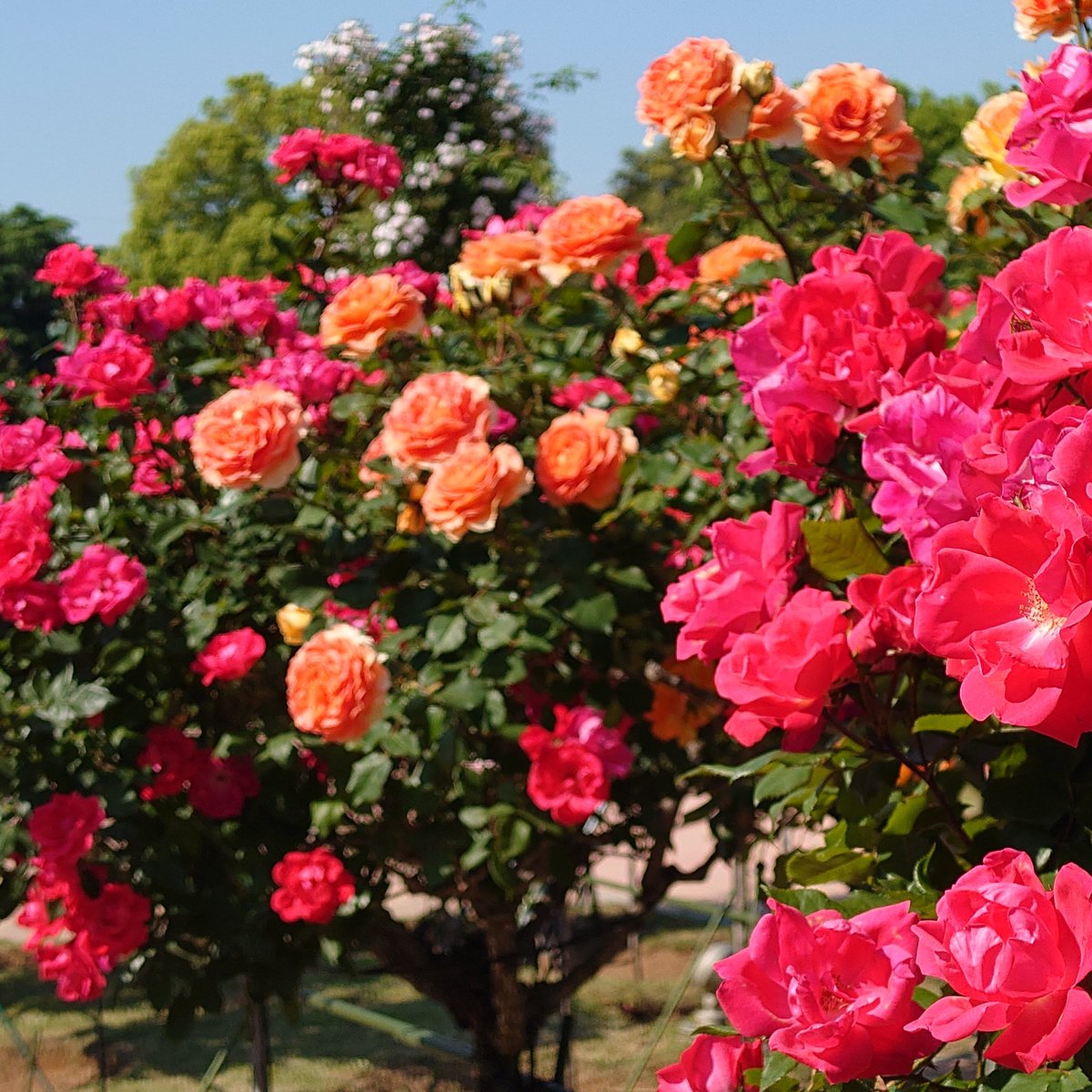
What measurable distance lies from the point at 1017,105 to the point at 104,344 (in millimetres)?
1545

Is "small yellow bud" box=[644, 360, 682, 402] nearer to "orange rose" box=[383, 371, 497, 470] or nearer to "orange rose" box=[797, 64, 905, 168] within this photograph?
"orange rose" box=[383, 371, 497, 470]

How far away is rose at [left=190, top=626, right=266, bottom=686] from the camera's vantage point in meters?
2.26

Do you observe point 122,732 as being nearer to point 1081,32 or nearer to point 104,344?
point 104,344

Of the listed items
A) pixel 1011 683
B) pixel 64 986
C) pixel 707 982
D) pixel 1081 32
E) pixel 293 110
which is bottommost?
pixel 707 982

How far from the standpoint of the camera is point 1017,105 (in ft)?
5.07

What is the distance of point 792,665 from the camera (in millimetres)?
910

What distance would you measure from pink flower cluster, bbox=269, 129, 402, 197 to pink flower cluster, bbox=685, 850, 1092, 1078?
2278 millimetres

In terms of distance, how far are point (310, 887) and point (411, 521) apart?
1.93 feet

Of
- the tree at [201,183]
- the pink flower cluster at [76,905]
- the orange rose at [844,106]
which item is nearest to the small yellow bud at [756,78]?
the orange rose at [844,106]

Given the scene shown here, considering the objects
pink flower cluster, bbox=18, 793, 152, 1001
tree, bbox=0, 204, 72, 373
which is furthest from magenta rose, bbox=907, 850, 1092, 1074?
tree, bbox=0, 204, 72, 373

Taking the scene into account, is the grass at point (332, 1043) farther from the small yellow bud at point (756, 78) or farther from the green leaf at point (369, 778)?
the small yellow bud at point (756, 78)

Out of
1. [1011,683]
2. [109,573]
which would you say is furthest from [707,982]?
[1011,683]

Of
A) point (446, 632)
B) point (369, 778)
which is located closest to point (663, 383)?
point (446, 632)

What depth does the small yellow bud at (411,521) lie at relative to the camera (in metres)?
2.16
